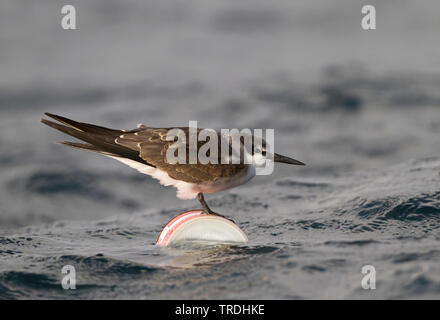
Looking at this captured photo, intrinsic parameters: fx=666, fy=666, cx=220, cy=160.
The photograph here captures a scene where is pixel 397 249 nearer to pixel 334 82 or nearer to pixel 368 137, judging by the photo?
pixel 368 137

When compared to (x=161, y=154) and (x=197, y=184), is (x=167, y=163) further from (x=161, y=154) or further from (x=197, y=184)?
(x=197, y=184)

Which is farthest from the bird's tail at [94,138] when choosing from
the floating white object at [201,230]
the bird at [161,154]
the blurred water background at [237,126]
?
the blurred water background at [237,126]

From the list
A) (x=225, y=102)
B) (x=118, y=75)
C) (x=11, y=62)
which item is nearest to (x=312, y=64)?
(x=225, y=102)

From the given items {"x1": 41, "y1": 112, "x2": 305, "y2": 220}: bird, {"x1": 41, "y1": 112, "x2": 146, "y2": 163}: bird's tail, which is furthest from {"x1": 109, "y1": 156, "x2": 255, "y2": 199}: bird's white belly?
{"x1": 41, "y1": 112, "x2": 146, "y2": 163}: bird's tail

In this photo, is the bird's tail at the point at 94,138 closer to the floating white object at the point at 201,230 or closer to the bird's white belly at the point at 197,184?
the bird's white belly at the point at 197,184

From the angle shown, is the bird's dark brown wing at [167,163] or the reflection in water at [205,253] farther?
the bird's dark brown wing at [167,163]

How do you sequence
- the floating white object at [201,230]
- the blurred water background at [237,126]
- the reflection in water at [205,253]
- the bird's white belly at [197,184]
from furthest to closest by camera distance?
the bird's white belly at [197,184] → the floating white object at [201,230] → the reflection in water at [205,253] → the blurred water background at [237,126]
